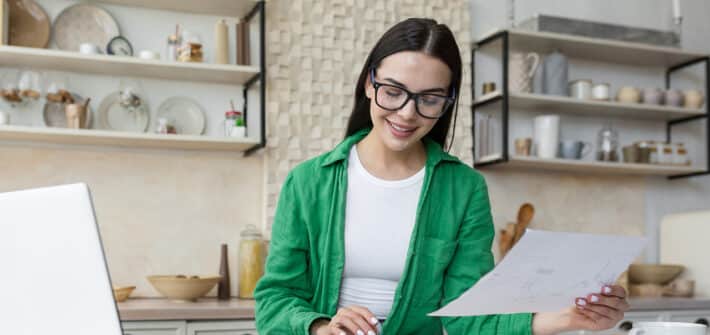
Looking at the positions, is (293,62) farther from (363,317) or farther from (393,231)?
(363,317)

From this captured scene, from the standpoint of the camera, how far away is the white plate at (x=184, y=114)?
10.7ft

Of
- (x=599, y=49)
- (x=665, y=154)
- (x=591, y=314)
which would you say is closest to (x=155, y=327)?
(x=591, y=314)

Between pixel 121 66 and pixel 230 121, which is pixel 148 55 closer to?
pixel 121 66

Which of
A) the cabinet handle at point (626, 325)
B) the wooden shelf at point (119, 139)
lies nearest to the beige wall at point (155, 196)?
the wooden shelf at point (119, 139)

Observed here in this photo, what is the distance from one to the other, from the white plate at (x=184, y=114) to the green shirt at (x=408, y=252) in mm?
1754

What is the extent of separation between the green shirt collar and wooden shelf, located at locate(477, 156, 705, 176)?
1.87 metres

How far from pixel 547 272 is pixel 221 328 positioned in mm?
1721

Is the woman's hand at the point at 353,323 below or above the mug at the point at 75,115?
below

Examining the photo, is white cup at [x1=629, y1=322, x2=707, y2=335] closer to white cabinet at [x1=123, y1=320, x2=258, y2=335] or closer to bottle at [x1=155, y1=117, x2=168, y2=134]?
white cabinet at [x1=123, y1=320, x2=258, y2=335]

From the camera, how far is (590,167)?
372 centimetres

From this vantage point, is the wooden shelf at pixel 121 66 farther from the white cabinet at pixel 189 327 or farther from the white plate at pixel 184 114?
the white cabinet at pixel 189 327

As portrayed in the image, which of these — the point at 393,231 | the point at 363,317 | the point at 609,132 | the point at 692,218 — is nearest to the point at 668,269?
the point at 692,218

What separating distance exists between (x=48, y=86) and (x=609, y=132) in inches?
96.6

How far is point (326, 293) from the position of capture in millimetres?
1575
